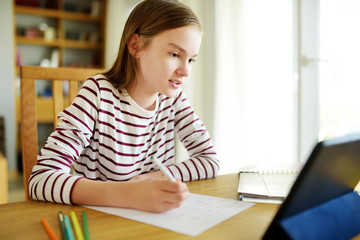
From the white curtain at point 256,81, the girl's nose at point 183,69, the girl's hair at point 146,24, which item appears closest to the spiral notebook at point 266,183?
the girl's nose at point 183,69

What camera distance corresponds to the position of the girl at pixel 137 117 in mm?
805

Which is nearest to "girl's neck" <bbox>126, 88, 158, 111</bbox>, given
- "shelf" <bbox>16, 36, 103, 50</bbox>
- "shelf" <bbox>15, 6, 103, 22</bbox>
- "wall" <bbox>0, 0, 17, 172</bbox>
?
"wall" <bbox>0, 0, 17, 172</bbox>

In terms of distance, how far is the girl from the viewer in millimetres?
805

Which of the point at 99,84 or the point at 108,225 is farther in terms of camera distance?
the point at 99,84

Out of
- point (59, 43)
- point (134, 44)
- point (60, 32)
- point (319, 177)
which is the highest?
point (60, 32)

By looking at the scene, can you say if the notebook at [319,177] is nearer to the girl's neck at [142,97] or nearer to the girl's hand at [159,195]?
the girl's hand at [159,195]

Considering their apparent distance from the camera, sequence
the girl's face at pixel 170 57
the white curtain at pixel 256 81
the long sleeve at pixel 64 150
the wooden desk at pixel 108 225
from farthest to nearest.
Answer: the white curtain at pixel 256 81
the girl's face at pixel 170 57
the long sleeve at pixel 64 150
the wooden desk at pixel 108 225

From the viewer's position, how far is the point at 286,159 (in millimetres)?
1958

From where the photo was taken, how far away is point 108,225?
0.54 meters

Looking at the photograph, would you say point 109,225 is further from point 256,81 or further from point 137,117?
point 256,81

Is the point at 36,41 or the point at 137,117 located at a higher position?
the point at 36,41

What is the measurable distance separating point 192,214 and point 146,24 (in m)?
0.57

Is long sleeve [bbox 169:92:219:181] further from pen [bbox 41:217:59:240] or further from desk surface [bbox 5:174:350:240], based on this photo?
pen [bbox 41:217:59:240]

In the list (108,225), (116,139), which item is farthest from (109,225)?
(116,139)
